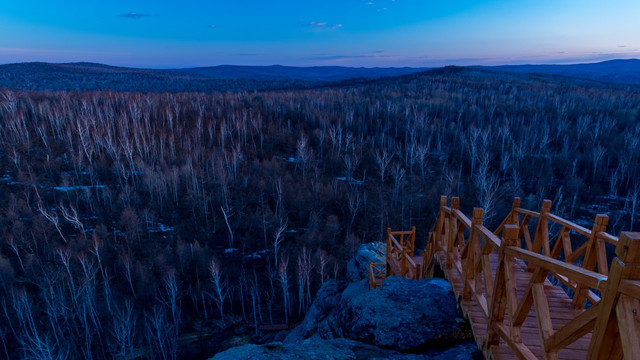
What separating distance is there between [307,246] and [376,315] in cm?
3484

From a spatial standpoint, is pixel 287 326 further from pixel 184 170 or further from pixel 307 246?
pixel 184 170

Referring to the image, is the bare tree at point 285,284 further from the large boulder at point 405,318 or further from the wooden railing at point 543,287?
the wooden railing at point 543,287

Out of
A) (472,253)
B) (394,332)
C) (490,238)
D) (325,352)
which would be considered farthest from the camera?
(394,332)

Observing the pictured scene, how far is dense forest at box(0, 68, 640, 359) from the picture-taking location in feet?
108

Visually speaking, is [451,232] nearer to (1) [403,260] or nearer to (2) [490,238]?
(2) [490,238]

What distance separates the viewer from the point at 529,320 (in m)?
4.75

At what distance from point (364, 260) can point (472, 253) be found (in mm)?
13996

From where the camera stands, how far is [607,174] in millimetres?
56531

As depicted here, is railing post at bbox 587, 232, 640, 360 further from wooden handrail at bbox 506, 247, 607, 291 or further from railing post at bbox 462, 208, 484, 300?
railing post at bbox 462, 208, 484, 300

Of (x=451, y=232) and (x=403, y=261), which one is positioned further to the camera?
(x=403, y=261)

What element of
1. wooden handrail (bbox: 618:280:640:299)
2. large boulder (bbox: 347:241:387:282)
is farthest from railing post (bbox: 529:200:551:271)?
large boulder (bbox: 347:241:387:282)

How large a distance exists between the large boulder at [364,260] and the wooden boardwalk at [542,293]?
10.4 meters

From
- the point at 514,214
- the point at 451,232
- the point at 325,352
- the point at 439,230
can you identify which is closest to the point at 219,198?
the point at 439,230

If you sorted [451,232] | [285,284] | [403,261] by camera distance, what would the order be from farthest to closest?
[285,284] → [403,261] → [451,232]
